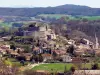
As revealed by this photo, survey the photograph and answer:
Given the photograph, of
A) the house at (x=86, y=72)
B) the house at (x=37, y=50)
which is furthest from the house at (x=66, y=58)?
the house at (x=86, y=72)

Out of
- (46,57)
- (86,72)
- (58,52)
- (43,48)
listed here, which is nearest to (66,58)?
(46,57)

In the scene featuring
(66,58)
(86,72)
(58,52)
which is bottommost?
(58,52)

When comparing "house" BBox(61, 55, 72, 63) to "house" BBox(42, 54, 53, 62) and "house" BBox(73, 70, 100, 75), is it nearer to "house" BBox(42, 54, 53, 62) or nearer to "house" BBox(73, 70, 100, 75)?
"house" BBox(42, 54, 53, 62)

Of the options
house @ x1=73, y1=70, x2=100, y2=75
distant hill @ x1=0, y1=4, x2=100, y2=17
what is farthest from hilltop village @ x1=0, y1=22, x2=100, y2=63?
distant hill @ x1=0, y1=4, x2=100, y2=17

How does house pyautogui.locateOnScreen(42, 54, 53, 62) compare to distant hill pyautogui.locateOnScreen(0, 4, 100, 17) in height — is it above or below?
above

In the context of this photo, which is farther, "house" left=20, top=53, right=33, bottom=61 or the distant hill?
the distant hill

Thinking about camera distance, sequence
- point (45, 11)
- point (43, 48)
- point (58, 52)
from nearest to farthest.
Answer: point (58, 52) < point (43, 48) < point (45, 11)

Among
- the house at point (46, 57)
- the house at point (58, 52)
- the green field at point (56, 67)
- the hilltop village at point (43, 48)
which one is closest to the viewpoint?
the green field at point (56, 67)

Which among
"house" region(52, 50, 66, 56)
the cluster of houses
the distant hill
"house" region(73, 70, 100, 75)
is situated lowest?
the distant hill

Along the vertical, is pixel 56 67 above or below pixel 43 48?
above

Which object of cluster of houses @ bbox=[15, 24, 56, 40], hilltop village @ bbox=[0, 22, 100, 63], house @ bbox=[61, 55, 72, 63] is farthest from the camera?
cluster of houses @ bbox=[15, 24, 56, 40]

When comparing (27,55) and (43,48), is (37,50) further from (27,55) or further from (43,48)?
(27,55)

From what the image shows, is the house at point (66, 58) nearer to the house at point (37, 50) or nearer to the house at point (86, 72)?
the house at point (37, 50)
